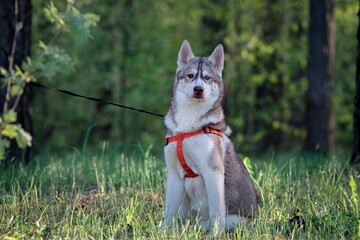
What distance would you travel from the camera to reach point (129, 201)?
17.0 feet

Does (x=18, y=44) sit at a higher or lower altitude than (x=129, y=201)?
higher

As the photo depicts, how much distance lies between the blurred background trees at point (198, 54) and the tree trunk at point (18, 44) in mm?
7711

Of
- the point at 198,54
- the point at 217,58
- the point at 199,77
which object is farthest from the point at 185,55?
the point at 198,54

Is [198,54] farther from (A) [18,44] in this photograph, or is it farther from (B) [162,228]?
(B) [162,228]

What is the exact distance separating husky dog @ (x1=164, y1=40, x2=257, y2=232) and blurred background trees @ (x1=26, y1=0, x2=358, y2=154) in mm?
10450

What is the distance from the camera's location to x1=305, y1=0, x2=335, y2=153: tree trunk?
439 inches

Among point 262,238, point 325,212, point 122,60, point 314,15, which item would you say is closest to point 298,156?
point 325,212

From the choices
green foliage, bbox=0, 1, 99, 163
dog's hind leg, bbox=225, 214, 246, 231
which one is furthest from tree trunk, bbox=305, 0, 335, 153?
green foliage, bbox=0, 1, 99, 163

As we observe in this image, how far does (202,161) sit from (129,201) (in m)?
1.21

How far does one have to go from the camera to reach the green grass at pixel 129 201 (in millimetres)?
4207

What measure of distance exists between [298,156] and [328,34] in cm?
460

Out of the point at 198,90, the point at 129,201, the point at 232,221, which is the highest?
the point at 198,90

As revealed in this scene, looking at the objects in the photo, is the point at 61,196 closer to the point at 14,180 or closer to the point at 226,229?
the point at 14,180

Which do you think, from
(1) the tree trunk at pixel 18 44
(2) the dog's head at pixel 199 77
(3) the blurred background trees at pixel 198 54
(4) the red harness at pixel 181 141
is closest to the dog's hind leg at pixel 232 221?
(4) the red harness at pixel 181 141
